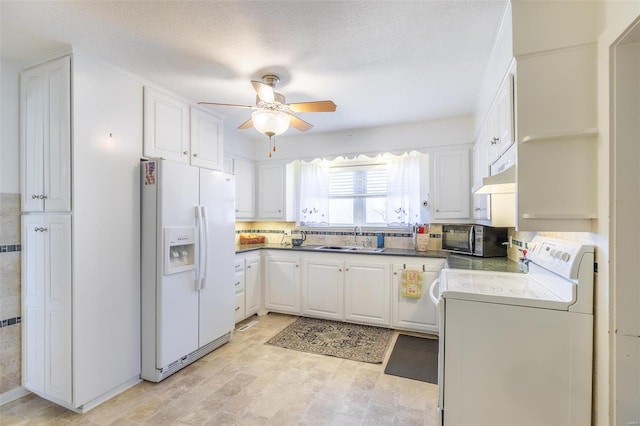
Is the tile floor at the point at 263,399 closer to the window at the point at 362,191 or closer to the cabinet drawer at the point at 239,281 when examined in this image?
the cabinet drawer at the point at 239,281

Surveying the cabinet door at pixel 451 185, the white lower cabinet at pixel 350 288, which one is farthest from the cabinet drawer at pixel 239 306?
the cabinet door at pixel 451 185

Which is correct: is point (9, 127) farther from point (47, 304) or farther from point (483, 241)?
point (483, 241)

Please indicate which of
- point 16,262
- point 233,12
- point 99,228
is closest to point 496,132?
point 233,12

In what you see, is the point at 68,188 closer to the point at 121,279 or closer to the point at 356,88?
the point at 121,279

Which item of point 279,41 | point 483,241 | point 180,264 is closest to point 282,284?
point 180,264

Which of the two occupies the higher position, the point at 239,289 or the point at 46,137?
the point at 46,137

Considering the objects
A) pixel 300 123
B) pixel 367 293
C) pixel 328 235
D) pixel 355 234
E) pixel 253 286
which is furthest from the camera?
pixel 328 235

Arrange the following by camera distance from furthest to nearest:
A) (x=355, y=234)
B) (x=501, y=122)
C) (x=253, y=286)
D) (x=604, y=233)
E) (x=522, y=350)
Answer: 1. (x=355, y=234)
2. (x=253, y=286)
3. (x=501, y=122)
4. (x=522, y=350)
5. (x=604, y=233)

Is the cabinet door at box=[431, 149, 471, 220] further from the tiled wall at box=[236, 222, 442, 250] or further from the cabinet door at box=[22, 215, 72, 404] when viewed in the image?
the cabinet door at box=[22, 215, 72, 404]

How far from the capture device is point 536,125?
1.46m

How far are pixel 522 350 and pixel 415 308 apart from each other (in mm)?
1838

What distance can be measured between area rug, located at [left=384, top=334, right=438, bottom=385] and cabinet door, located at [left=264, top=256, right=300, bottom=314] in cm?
134

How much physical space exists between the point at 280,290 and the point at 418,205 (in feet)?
6.72

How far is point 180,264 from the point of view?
2484mm
